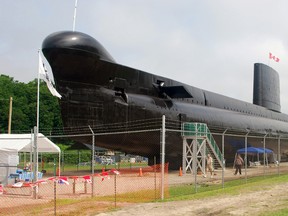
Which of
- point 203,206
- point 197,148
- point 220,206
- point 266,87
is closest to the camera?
point 220,206

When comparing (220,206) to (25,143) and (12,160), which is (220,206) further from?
(25,143)

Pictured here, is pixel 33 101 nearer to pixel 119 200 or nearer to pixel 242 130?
pixel 242 130

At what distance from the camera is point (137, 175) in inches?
1003

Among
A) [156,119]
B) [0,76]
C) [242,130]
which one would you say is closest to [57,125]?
[0,76]

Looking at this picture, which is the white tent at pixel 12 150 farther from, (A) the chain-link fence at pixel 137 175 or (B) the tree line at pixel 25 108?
(B) the tree line at pixel 25 108

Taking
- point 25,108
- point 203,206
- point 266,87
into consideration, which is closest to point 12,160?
point 203,206

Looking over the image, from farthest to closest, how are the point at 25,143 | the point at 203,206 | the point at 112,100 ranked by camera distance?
the point at 112,100
the point at 25,143
the point at 203,206

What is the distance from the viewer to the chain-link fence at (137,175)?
13486mm

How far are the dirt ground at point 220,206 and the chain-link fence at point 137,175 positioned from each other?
1124 mm

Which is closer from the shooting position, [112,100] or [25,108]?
[112,100]

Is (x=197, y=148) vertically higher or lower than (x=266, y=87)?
lower

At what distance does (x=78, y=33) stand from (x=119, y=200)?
11803 mm

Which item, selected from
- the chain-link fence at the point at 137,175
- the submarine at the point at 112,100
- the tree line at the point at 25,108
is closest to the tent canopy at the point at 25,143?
the chain-link fence at the point at 137,175

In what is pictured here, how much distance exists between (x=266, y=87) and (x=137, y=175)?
29.3m
